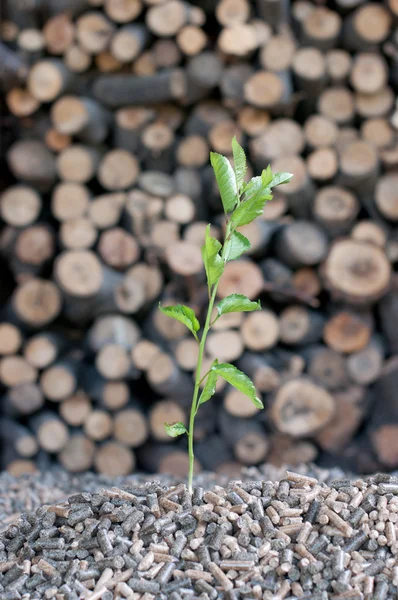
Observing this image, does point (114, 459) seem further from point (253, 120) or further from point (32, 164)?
point (253, 120)

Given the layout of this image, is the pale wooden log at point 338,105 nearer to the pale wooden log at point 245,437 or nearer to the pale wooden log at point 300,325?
the pale wooden log at point 300,325

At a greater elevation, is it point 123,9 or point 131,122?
point 123,9

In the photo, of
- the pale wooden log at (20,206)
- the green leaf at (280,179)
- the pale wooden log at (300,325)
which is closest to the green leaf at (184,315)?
the green leaf at (280,179)

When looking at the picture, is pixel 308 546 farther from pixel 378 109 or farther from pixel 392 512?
pixel 378 109

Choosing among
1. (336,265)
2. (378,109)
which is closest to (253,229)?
(336,265)

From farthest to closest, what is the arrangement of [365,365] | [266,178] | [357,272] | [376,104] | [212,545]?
[376,104] → [365,365] → [357,272] → [266,178] → [212,545]

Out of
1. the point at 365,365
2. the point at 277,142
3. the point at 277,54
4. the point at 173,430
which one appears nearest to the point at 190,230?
the point at 277,142
